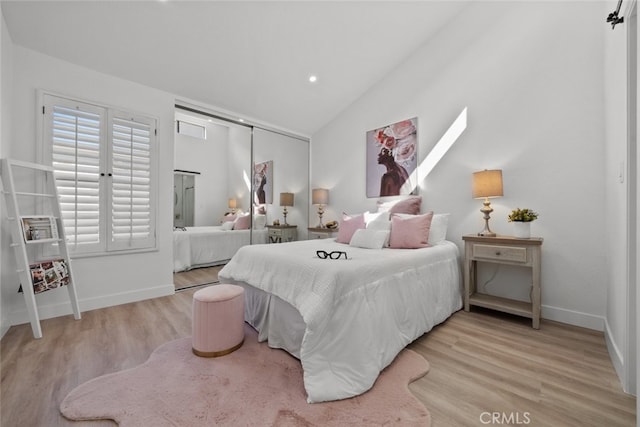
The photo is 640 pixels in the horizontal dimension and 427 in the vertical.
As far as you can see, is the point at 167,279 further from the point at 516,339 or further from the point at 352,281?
the point at 516,339

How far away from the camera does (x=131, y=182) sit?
9.48 ft

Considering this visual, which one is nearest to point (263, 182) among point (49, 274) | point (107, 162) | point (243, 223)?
point (243, 223)

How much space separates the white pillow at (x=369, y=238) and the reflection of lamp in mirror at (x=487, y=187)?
37.2 inches

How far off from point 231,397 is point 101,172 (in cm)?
258

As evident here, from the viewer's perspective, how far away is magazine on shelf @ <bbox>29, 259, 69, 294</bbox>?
6.95 feet

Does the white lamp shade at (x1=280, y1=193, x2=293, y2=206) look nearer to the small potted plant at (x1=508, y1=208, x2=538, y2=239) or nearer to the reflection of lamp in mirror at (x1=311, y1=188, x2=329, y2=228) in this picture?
the reflection of lamp in mirror at (x1=311, y1=188, x2=329, y2=228)

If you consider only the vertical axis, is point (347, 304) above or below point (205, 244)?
below

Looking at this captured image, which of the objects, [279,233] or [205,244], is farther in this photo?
[279,233]

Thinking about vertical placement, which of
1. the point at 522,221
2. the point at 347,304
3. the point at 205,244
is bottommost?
the point at 347,304

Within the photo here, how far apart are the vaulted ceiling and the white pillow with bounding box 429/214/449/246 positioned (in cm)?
215

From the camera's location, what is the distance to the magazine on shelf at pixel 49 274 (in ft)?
6.95

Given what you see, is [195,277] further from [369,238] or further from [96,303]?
[369,238]

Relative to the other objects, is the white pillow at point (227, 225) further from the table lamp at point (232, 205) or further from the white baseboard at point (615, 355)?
the white baseboard at point (615, 355)

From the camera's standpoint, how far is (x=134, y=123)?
9.53ft
